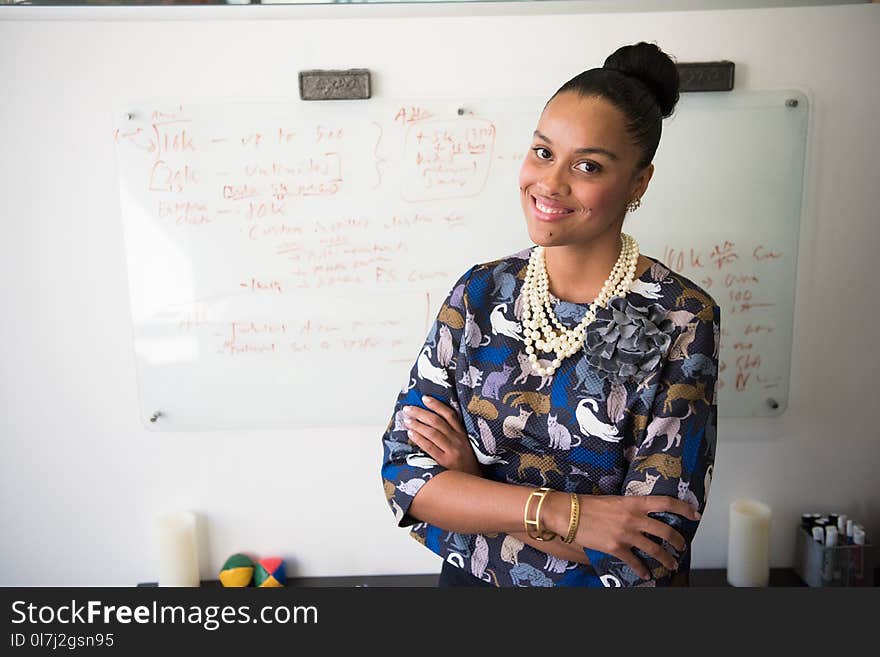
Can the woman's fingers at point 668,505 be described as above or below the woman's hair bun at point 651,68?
below

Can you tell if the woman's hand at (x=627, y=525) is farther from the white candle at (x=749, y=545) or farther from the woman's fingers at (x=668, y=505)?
the white candle at (x=749, y=545)

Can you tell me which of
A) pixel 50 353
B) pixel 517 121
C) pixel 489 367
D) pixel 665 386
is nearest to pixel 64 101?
pixel 50 353

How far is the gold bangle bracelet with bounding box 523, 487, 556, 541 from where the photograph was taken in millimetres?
952

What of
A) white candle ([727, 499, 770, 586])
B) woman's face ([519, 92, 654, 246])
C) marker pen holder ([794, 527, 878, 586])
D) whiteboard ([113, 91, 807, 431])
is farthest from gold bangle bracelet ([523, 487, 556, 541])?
marker pen holder ([794, 527, 878, 586])

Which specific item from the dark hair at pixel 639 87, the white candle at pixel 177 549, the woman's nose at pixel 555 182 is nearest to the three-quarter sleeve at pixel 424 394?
the woman's nose at pixel 555 182

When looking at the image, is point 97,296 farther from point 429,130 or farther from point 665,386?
point 665,386

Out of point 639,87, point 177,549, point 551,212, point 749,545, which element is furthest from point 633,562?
point 177,549

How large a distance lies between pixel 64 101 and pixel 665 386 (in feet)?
5.08

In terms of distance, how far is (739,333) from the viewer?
1795 millimetres

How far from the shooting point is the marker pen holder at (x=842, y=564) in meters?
1.75

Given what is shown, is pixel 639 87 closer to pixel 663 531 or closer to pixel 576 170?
pixel 576 170

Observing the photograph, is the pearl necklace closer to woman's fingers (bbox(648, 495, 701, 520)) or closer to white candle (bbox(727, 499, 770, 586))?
woman's fingers (bbox(648, 495, 701, 520))

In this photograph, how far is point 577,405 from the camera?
97 centimetres

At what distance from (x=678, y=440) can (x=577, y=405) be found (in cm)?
14
